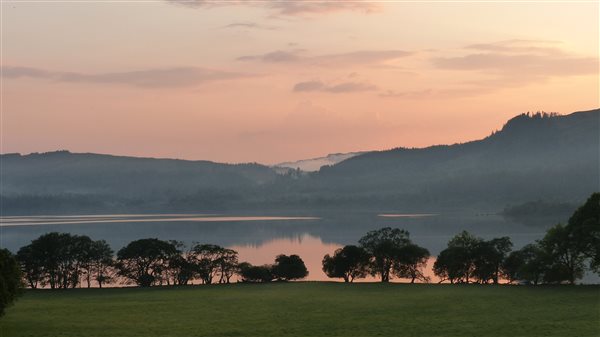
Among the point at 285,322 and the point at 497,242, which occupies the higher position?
the point at 497,242

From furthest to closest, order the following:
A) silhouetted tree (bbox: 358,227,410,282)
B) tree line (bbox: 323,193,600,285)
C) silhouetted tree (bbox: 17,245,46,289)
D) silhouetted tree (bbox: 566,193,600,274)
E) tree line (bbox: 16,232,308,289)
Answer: silhouetted tree (bbox: 358,227,410,282) < tree line (bbox: 16,232,308,289) < silhouetted tree (bbox: 17,245,46,289) < tree line (bbox: 323,193,600,285) < silhouetted tree (bbox: 566,193,600,274)

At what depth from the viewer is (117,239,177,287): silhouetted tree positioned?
276ft

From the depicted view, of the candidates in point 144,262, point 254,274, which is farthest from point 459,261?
point 144,262

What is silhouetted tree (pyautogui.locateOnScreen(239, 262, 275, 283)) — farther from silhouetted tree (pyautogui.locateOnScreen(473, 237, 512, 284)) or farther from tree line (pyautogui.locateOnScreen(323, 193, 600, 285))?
silhouetted tree (pyautogui.locateOnScreen(473, 237, 512, 284))

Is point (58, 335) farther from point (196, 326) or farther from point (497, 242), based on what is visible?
point (497, 242)

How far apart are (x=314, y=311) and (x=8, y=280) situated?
69.6 feet

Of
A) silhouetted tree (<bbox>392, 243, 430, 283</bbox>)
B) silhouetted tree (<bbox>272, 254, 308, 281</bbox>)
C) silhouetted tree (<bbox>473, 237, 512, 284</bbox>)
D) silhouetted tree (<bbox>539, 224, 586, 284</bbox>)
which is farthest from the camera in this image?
silhouetted tree (<bbox>272, 254, 308, 281</bbox>)

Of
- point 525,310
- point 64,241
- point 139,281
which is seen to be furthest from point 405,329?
point 64,241

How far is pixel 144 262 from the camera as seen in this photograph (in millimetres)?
84938

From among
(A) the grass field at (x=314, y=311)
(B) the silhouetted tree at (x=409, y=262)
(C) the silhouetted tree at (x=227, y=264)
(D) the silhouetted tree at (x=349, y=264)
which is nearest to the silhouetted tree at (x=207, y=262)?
(C) the silhouetted tree at (x=227, y=264)

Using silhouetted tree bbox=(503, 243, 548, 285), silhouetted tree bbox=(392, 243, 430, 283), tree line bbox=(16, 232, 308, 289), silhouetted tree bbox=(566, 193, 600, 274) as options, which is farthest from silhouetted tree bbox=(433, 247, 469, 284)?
tree line bbox=(16, 232, 308, 289)

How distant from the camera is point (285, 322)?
52.4 meters

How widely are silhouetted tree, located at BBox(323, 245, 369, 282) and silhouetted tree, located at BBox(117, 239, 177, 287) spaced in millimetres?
17541

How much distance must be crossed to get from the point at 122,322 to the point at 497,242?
136ft
